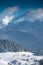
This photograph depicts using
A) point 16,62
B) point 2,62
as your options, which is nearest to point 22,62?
point 16,62

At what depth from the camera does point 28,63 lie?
188m

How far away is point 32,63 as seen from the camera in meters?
188

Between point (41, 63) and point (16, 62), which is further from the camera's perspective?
point (16, 62)

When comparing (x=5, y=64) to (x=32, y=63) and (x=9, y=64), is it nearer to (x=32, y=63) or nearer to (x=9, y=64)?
(x=9, y=64)

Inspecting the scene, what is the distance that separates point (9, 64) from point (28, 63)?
51.3 ft

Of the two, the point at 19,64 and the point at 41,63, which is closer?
the point at 41,63

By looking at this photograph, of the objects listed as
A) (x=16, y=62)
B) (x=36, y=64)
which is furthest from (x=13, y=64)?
(x=36, y=64)

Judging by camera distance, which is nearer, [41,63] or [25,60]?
[41,63]

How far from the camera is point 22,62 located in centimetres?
19362

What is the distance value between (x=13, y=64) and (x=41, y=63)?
28.1 meters

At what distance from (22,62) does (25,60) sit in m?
5.75

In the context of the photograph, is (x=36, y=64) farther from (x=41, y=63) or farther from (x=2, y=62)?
(x=2, y=62)

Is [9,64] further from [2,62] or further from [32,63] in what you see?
[32,63]

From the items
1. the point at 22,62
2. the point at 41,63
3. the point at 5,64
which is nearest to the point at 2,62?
the point at 5,64
